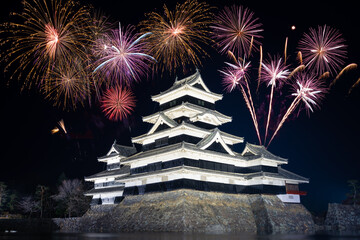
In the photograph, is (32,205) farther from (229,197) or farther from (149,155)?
(229,197)

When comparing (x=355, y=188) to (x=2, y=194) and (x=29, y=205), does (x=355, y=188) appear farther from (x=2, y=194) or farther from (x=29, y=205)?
(x=2, y=194)

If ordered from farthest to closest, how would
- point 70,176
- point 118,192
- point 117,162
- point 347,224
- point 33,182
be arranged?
point 70,176, point 33,182, point 117,162, point 118,192, point 347,224

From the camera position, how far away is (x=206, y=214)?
81.0 ft

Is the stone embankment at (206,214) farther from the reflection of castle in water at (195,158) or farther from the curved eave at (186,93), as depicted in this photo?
the curved eave at (186,93)

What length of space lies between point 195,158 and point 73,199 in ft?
86.4

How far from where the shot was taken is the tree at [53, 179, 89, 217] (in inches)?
1733

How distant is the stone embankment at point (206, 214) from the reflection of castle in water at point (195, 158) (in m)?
1.02

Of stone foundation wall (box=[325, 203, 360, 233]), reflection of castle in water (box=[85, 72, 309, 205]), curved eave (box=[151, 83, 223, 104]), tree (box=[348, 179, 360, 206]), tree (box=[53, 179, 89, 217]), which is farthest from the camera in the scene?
tree (box=[53, 179, 89, 217])

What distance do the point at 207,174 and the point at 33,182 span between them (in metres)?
42.4

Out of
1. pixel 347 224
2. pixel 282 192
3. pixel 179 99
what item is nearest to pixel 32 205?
pixel 179 99

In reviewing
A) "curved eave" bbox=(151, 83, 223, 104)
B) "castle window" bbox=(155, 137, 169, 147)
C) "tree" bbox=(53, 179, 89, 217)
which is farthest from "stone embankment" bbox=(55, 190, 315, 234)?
"tree" bbox=(53, 179, 89, 217)

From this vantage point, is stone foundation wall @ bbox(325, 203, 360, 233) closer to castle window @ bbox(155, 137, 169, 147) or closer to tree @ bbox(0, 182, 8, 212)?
castle window @ bbox(155, 137, 169, 147)

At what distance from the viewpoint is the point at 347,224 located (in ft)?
101

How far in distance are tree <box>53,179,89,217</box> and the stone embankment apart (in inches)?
622
